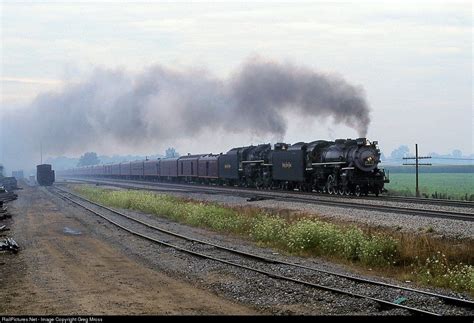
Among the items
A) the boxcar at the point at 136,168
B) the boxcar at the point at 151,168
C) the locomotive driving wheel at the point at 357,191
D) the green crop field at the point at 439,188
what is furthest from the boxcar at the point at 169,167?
the locomotive driving wheel at the point at 357,191

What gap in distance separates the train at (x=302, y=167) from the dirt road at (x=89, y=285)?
56.3 feet

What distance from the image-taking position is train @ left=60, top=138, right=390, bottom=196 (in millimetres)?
34375

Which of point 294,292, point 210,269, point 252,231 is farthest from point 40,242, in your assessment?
point 294,292

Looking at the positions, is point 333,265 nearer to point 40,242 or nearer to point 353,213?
Result: point 353,213

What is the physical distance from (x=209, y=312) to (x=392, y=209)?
1617 centimetres

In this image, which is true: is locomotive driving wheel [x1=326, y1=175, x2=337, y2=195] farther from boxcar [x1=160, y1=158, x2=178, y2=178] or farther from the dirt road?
boxcar [x1=160, y1=158, x2=178, y2=178]

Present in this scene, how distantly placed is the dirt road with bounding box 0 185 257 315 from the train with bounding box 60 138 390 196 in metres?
17.2

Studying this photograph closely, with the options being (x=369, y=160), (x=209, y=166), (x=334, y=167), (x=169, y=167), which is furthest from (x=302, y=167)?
(x=169, y=167)

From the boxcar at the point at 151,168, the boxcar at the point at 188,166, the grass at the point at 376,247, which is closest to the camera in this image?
the grass at the point at 376,247

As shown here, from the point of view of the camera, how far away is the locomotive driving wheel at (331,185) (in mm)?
36222

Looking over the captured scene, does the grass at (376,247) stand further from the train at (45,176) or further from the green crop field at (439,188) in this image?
the train at (45,176)

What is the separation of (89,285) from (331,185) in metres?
25.3

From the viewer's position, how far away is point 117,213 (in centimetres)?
3369

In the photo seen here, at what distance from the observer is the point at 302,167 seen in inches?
1543
